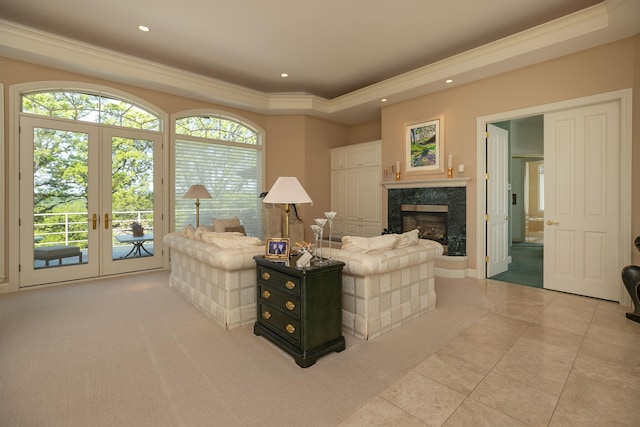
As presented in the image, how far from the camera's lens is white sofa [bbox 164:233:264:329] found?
2.97 m

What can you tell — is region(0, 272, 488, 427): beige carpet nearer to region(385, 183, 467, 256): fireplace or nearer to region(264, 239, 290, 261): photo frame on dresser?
region(264, 239, 290, 261): photo frame on dresser

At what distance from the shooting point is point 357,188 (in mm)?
6762

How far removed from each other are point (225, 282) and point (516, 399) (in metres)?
2.43

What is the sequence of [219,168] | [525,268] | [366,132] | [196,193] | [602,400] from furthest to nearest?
[366,132], [219,168], [525,268], [196,193], [602,400]

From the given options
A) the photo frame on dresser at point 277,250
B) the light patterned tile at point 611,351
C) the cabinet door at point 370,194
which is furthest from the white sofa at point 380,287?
the cabinet door at point 370,194

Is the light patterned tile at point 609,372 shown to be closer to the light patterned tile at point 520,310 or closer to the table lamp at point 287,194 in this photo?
the light patterned tile at point 520,310

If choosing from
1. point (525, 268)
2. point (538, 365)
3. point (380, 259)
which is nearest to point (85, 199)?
point (380, 259)

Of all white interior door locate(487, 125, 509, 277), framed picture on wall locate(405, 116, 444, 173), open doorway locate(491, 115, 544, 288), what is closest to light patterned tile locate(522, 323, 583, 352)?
open doorway locate(491, 115, 544, 288)

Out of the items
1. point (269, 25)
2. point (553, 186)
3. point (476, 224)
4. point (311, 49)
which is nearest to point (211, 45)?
point (269, 25)

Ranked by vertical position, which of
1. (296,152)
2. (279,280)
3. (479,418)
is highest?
(296,152)

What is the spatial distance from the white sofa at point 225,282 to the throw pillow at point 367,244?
35.0 inches

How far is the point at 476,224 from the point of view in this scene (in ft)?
15.9

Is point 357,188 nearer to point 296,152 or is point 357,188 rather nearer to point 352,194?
point 352,194

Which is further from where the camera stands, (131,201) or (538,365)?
(131,201)
